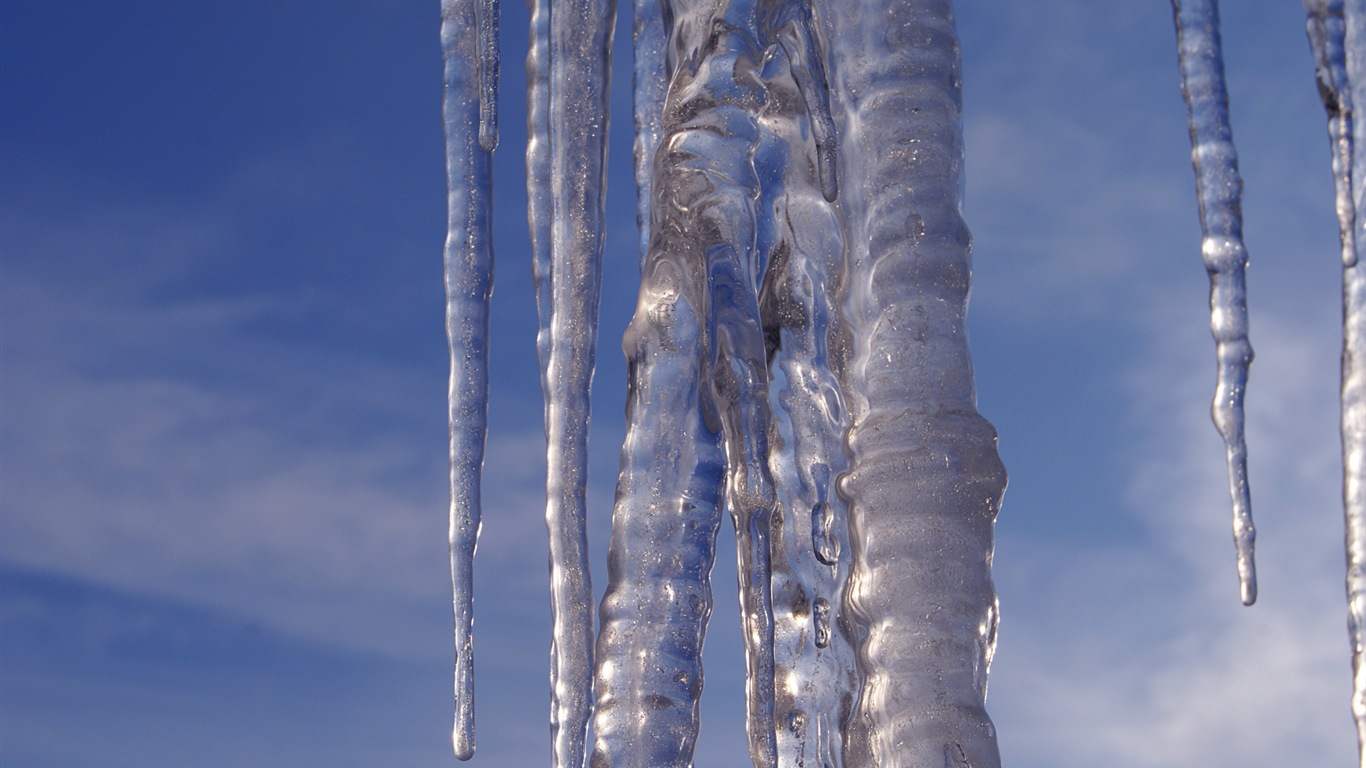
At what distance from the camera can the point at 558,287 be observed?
2.35 metres

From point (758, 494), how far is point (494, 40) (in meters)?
1.31

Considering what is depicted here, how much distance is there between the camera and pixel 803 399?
7.43ft

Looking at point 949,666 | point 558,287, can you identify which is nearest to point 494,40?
point 558,287

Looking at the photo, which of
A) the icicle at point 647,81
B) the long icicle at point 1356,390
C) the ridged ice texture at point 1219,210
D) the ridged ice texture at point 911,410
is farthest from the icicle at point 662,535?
the long icicle at point 1356,390

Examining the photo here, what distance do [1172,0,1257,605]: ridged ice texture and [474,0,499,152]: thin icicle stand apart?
131 cm

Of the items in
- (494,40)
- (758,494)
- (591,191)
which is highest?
(494,40)

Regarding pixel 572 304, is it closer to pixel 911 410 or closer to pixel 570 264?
pixel 570 264

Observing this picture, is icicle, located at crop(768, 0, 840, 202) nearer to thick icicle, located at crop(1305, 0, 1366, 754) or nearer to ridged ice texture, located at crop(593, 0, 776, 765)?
ridged ice texture, located at crop(593, 0, 776, 765)

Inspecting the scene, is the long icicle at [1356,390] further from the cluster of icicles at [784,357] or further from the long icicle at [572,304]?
the long icicle at [572,304]

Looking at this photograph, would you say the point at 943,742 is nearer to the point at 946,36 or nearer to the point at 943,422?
the point at 943,422

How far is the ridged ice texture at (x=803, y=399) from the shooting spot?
7.12ft

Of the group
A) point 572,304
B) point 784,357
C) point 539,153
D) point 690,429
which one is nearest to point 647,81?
point 539,153

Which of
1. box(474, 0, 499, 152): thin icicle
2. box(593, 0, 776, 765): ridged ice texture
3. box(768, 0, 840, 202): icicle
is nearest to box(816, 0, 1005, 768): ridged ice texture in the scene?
box(593, 0, 776, 765): ridged ice texture

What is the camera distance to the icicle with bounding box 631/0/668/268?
2516 mm
